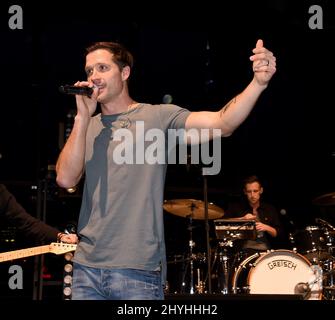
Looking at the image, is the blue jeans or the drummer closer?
the blue jeans

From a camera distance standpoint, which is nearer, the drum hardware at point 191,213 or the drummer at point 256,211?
the drum hardware at point 191,213

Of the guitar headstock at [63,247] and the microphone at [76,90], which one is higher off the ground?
the microphone at [76,90]

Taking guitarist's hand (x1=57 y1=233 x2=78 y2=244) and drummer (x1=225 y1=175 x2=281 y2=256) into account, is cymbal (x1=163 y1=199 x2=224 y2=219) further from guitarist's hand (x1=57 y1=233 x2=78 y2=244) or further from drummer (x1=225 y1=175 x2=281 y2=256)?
guitarist's hand (x1=57 y1=233 x2=78 y2=244)

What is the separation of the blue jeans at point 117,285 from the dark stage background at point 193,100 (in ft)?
15.3

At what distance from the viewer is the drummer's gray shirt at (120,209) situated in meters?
2.52

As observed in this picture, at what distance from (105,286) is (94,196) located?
412mm

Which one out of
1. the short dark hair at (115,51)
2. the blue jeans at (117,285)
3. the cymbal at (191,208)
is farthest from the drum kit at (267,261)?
the blue jeans at (117,285)

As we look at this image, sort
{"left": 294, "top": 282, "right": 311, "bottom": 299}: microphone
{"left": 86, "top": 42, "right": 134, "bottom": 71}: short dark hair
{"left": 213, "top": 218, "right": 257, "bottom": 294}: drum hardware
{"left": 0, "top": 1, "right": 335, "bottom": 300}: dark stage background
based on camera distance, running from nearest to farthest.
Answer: {"left": 86, "top": 42, "right": 134, "bottom": 71}: short dark hair < {"left": 294, "top": 282, "right": 311, "bottom": 299}: microphone < {"left": 213, "top": 218, "right": 257, "bottom": 294}: drum hardware < {"left": 0, "top": 1, "right": 335, "bottom": 300}: dark stage background

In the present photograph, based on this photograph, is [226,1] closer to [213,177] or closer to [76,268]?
[213,177]

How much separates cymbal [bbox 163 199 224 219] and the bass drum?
29.7 inches

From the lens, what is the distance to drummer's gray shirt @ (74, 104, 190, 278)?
252 cm

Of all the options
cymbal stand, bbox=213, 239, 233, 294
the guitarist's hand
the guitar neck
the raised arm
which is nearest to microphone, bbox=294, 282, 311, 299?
cymbal stand, bbox=213, 239, 233, 294

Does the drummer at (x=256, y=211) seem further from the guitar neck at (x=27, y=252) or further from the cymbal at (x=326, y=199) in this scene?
the guitar neck at (x=27, y=252)

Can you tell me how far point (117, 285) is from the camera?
2.46 meters
